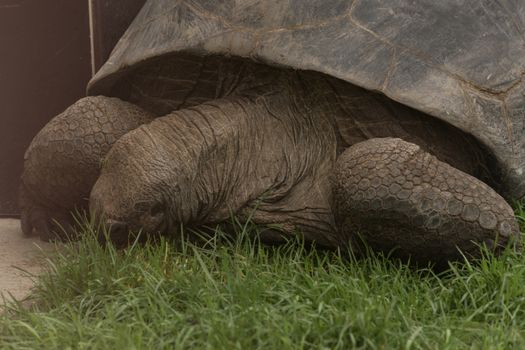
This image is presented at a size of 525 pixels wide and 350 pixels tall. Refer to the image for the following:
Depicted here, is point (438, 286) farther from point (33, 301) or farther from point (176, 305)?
point (33, 301)

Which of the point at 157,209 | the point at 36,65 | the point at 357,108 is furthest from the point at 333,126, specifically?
the point at 36,65

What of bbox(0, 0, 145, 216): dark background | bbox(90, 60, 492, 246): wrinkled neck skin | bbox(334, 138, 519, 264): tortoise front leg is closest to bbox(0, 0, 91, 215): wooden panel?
bbox(0, 0, 145, 216): dark background

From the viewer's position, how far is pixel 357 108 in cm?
409

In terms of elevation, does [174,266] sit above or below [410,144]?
below

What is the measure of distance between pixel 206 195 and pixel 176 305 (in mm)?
800

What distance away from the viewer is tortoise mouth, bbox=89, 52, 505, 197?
406 centimetres

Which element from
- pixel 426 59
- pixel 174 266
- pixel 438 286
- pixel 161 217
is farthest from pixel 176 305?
pixel 426 59

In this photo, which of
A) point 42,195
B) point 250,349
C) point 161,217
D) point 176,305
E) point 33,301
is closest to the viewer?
point 250,349

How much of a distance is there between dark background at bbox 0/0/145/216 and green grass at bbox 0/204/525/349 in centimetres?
148

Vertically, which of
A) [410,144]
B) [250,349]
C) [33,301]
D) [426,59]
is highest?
[426,59]

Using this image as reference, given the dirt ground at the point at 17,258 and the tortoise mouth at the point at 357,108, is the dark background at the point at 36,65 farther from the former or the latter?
the tortoise mouth at the point at 357,108

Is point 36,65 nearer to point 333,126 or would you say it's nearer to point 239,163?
point 239,163

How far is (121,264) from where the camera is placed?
3650 mm

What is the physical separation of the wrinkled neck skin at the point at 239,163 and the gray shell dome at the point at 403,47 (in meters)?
0.23
